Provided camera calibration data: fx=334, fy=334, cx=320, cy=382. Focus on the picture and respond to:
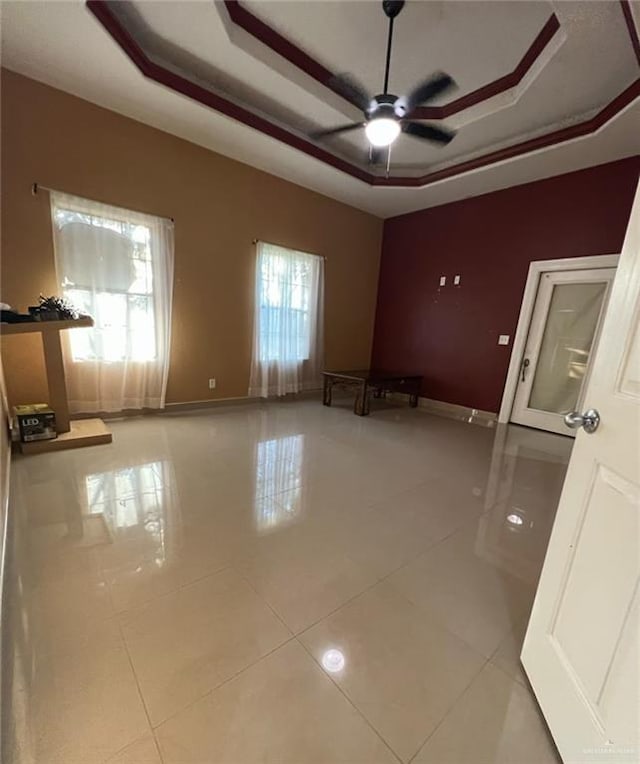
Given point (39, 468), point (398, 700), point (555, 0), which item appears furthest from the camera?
point (39, 468)

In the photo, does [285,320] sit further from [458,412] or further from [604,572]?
[604,572]

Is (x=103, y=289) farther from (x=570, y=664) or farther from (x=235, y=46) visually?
(x=570, y=664)

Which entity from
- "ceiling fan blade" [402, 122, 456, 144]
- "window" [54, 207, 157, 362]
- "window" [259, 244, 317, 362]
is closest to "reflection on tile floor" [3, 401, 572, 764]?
"window" [54, 207, 157, 362]

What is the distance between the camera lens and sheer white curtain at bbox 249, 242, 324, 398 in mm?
4410

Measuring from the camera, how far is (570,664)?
3.09ft

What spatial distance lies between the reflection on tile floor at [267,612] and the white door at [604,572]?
0.72 ft

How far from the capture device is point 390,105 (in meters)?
2.25

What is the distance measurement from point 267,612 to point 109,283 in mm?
3347

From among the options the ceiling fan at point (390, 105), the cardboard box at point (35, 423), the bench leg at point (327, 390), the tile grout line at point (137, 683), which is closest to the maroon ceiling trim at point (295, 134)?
the ceiling fan at point (390, 105)

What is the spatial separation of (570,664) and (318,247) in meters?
4.87

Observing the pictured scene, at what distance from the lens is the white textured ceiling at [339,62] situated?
2205 millimetres

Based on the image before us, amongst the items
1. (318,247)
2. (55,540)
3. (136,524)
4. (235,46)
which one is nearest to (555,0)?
(235,46)

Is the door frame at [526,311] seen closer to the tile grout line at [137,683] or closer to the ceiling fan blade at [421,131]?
the ceiling fan blade at [421,131]

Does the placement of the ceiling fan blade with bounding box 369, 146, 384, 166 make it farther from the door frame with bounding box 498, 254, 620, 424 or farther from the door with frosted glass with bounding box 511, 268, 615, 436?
the door with frosted glass with bounding box 511, 268, 615, 436
